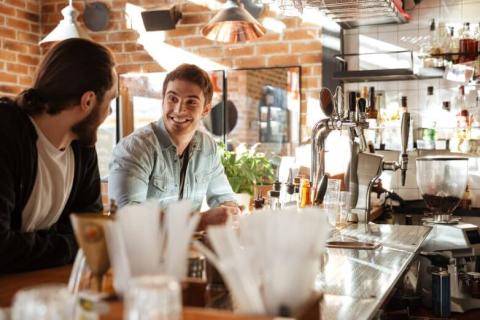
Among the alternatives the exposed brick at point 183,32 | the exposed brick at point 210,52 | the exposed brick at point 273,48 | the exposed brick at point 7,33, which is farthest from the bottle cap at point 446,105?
the exposed brick at point 7,33

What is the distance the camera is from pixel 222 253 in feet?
2.75

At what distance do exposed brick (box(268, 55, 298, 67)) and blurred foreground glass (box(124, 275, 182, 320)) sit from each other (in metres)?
3.49

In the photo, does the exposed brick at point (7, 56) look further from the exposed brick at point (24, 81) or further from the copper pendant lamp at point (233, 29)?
the copper pendant lamp at point (233, 29)

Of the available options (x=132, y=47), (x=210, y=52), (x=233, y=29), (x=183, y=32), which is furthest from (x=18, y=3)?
(x=233, y=29)

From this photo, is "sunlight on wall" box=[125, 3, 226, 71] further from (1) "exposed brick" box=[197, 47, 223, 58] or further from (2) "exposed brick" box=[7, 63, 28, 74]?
(2) "exposed brick" box=[7, 63, 28, 74]

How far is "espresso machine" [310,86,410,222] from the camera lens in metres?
2.44

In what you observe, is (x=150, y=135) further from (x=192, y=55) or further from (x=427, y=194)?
(x=192, y=55)

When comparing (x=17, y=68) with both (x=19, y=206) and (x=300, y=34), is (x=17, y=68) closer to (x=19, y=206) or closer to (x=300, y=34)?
(x=300, y=34)

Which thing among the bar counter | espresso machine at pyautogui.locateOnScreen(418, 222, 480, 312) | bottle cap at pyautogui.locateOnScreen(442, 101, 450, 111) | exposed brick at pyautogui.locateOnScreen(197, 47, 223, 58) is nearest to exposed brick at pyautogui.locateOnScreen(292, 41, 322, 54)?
exposed brick at pyautogui.locateOnScreen(197, 47, 223, 58)

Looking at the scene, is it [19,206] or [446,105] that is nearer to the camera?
[19,206]

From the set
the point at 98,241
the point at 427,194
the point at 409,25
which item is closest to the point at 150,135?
the point at 427,194

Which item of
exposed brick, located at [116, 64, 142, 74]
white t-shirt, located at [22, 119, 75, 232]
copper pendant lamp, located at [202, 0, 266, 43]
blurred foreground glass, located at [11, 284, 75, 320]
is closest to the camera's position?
blurred foreground glass, located at [11, 284, 75, 320]

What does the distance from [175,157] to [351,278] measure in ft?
3.95

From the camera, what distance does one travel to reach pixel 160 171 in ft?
8.17
